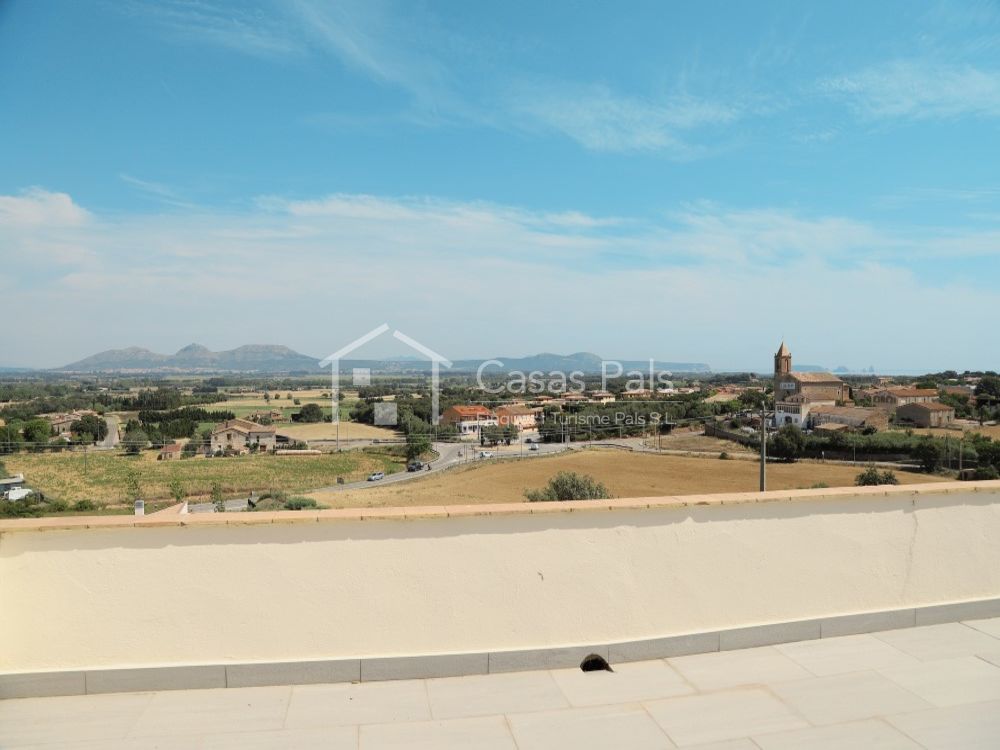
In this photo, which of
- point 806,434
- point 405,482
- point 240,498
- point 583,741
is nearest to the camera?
point 583,741

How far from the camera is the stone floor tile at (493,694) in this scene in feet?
7.03

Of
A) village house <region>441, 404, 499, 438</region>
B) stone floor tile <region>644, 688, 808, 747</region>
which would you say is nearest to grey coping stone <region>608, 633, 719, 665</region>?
stone floor tile <region>644, 688, 808, 747</region>

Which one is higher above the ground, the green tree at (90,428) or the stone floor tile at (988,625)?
the stone floor tile at (988,625)

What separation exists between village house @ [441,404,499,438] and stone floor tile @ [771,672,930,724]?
127 ft

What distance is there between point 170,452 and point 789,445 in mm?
30043

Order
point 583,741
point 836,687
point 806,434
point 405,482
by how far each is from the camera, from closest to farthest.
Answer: point 583,741 < point 836,687 < point 405,482 < point 806,434

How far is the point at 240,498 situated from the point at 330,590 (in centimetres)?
1960

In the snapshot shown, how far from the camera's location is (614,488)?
66.0 ft

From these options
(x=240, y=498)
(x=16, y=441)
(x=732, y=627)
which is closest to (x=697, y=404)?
(x=240, y=498)

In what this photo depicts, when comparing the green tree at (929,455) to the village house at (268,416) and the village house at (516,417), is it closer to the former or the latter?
the village house at (516,417)

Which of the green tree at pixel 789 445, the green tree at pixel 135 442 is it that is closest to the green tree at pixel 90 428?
the green tree at pixel 135 442

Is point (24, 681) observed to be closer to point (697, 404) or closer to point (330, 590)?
point (330, 590)

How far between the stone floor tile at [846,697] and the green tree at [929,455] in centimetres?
2629

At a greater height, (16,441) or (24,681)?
(24,681)
